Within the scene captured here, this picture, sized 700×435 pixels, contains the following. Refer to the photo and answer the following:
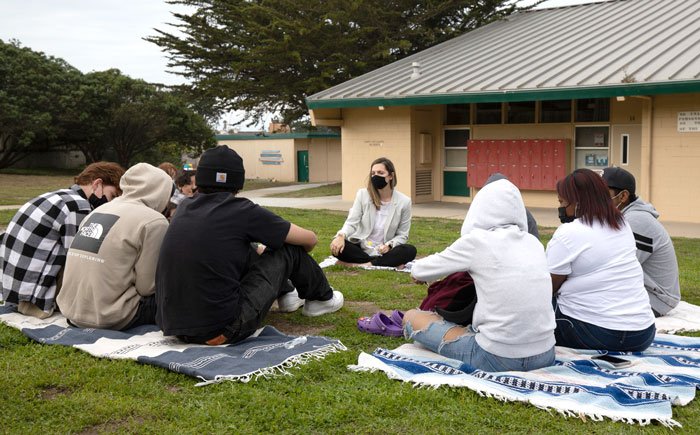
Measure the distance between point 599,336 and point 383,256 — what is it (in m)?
3.79

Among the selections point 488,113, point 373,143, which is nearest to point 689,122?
point 488,113

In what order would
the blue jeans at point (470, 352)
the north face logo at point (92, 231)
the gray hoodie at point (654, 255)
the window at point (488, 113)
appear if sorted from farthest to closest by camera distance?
the window at point (488, 113), the gray hoodie at point (654, 255), the north face logo at point (92, 231), the blue jeans at point (470, 352)

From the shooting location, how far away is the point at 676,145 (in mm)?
14375

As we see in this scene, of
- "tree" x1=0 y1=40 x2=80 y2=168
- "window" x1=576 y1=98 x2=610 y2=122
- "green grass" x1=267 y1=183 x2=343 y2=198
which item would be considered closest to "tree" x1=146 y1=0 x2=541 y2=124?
"green grass" x1=267 y1=183 x2=343 y2=198

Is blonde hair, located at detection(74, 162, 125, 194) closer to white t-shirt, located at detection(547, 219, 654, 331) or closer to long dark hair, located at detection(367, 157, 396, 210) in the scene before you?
long dark hair, located at detection(367, 157, 396, 210)

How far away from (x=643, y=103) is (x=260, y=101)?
1405 centimetres

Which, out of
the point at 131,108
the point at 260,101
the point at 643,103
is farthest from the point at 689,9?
the point at 131,108

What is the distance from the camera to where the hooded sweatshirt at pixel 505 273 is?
4098 mm

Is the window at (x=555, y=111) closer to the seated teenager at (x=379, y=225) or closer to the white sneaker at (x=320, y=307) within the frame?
the seated teenager at (x=379, y=225)

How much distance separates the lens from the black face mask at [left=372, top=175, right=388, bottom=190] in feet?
26.9

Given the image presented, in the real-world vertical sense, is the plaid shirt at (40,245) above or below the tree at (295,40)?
below

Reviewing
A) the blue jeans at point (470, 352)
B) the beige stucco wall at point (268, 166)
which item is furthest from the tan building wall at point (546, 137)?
the beige stucco wall at point (268, 166)

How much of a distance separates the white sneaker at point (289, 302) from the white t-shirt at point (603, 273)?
7.31ft

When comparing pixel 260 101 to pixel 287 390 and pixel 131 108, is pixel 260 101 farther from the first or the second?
pixel 287 390
